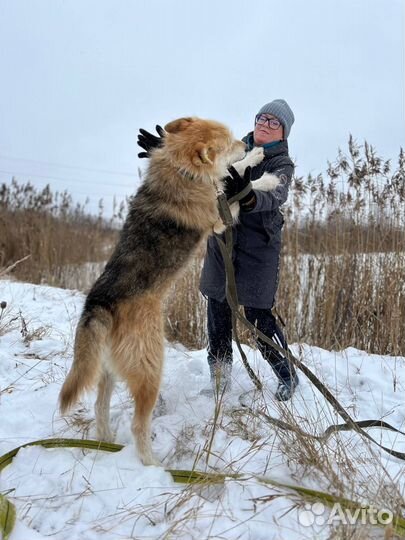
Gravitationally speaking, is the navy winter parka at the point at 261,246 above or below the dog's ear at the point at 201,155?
below

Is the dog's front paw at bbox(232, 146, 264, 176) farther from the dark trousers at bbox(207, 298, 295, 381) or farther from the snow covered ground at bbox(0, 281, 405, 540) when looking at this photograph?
the snow covered ground at bbox(0, 281, 405, 540)

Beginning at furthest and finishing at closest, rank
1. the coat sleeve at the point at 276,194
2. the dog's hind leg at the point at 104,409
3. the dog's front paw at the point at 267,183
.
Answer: the dog's front paw at the point at 267,183, the coat sleeve at the point at 276,194, the dog's hind leg at the point at 104,409

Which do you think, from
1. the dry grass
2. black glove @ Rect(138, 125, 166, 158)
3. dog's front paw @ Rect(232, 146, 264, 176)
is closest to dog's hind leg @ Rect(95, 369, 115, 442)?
black glove @ Rect(138, 125, 166, 158)

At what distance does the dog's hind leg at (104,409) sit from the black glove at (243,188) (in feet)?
4.54

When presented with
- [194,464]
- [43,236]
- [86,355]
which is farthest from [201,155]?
[43,236]

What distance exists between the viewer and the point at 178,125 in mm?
2951

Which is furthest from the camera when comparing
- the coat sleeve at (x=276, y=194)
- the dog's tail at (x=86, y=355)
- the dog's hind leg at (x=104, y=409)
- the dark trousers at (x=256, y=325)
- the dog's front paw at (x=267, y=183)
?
the dark trousers at (x=256, y=325)

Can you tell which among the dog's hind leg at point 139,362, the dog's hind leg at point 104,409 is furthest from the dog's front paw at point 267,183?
the dog's hind leg at point 104,409

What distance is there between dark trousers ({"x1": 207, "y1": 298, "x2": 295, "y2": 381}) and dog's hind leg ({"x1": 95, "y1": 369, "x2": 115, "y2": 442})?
905 millimetres

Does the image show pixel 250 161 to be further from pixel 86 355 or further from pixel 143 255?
pixel 86 355

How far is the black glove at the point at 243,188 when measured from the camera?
2592mm

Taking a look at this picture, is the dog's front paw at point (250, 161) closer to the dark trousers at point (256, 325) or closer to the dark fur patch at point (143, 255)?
the dark fur patch at point (143, 255)

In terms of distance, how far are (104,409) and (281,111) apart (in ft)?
7.89

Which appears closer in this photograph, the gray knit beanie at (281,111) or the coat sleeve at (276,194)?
the coat sleeve at (276,194)
